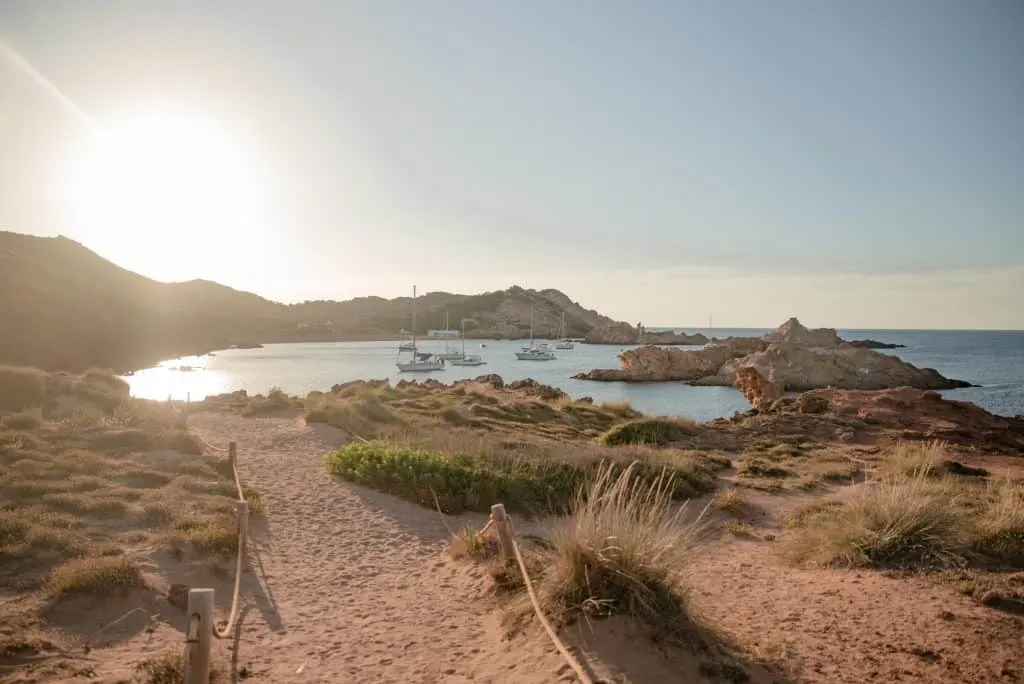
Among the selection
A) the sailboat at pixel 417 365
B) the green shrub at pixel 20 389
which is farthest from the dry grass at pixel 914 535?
the sailboat at pixel 417 365

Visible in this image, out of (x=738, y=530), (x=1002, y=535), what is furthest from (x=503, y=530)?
(x=1002, y=535)

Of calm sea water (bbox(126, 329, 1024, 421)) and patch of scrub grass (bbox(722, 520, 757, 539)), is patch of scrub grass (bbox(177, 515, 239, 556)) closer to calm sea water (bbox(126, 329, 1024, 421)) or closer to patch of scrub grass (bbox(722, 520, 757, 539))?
patch of scrub grass (bbox(722, 520, 757, 539))

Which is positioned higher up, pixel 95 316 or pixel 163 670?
pixel 95 316

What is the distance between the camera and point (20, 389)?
19.4 m

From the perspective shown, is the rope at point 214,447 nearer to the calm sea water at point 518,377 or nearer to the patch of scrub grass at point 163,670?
the patch of scrub grass at point 163,670

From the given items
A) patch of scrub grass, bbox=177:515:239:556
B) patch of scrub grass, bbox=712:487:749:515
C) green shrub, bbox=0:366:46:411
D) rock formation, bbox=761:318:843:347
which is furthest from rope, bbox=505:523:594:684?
rock formation, bbox=761:318:843:347

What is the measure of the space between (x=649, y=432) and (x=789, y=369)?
146 feet

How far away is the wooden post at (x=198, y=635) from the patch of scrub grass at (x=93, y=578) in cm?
314

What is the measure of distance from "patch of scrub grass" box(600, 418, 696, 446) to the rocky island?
29.7 metres

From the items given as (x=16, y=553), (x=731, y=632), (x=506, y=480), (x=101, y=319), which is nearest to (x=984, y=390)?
(x=506, y=480)

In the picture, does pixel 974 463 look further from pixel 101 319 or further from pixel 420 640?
pixel 101 319

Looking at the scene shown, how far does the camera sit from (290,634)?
245 inches

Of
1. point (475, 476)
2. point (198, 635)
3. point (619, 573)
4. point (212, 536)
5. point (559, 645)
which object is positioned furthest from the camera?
point (475, 476)

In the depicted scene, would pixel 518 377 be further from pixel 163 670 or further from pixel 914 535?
pixel 163 670
